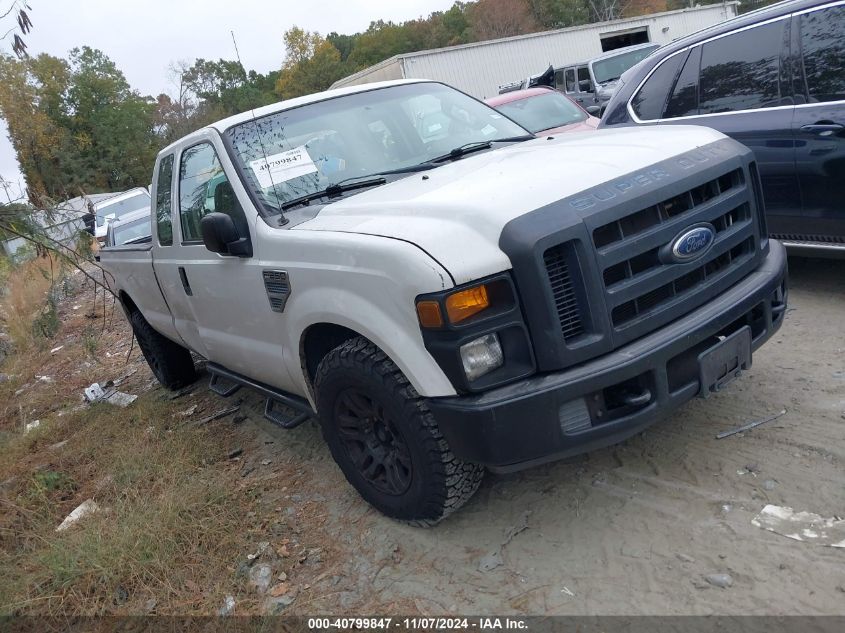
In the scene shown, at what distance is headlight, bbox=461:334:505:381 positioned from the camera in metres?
2.40

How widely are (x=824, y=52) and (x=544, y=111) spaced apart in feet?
15.9

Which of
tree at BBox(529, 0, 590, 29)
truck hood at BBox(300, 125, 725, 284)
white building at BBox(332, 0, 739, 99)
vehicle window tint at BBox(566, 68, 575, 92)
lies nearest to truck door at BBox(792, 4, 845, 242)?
truck hood at BBox(300, 125, 725, 284)

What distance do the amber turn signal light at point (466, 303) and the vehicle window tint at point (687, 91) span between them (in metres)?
3.15

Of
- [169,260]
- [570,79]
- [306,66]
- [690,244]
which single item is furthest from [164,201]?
[306,66]

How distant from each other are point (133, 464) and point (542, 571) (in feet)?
9.75

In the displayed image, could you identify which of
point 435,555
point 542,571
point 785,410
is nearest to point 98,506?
point 435,555

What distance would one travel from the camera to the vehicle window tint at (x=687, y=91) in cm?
472

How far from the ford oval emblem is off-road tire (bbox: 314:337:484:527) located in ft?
3.64

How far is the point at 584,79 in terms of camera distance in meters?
17.8

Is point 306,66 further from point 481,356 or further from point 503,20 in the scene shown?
point 481,356

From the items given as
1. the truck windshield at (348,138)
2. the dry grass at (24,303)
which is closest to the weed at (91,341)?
the dry grass at (24,303)

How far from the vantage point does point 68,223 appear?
5355 millimetres

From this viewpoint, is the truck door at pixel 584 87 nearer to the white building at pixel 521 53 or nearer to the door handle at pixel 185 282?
the white building at pixel 521 53

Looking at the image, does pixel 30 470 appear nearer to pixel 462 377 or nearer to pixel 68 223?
pixel 68 223
